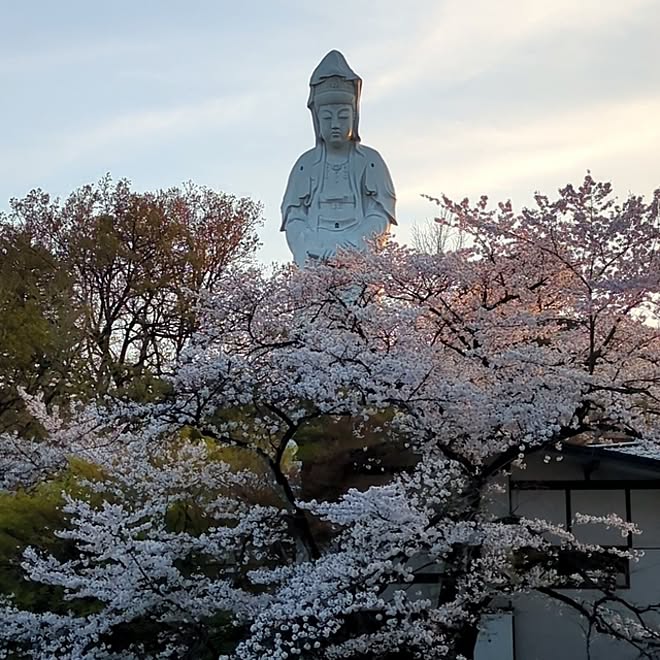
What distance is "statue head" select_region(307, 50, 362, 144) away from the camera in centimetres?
1484

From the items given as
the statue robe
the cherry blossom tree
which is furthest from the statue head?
the cherry blossom tree

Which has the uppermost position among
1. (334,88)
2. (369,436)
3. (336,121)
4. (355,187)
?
(334,88)

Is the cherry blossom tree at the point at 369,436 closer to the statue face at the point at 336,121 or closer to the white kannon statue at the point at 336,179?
the white kannon statue at the point at 336,179

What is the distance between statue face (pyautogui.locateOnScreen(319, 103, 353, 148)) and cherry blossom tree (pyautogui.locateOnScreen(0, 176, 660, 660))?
7.64 meters

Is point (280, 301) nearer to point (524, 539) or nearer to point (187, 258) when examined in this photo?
point (524, 539)

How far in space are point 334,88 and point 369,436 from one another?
27.0 feet

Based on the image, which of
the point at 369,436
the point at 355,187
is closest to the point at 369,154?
the point at 355,187

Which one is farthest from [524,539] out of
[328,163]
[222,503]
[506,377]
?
[328,163]

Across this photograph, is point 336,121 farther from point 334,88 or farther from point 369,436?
point 369,436

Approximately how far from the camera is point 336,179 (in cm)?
1505

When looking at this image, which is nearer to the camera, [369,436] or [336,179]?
[369,436]

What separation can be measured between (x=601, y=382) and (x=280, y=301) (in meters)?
2.42

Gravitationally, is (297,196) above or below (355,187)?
below

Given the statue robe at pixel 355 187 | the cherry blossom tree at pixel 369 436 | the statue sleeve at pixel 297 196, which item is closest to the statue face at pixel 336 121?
the statue robe at pixel 355 187
